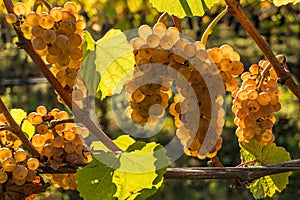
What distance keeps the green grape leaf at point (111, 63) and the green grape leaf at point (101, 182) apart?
0.12 metres

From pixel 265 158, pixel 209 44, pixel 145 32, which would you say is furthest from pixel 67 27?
pixel 209 44

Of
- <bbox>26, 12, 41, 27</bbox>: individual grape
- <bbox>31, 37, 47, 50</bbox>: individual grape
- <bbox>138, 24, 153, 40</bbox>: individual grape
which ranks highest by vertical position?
<bbox>26, 12, 41, 27</bbox>: individual grape

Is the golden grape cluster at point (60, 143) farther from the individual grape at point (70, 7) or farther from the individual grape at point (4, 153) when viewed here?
the individual grape at point (70, 7)

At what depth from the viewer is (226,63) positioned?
2.88ft

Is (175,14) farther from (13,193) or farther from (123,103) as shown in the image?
(123,103)

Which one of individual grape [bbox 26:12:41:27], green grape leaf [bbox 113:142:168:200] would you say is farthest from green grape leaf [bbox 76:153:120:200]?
individual grape [bbox 26:12:41:27]

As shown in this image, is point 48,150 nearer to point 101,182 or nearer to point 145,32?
point 101,182

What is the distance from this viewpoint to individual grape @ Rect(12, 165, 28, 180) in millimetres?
883

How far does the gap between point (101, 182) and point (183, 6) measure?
0.95 feet

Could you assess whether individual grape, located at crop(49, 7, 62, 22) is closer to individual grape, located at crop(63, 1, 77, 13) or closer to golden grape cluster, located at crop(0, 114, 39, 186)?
individual grape, located at crop(63, 1, 77, 13)

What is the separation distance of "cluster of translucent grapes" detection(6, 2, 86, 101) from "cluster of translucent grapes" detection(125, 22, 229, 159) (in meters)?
0.10

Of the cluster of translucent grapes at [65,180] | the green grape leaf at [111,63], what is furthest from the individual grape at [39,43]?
the cluster of translucent grapes at [65,180]

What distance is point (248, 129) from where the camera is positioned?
39.5 inches

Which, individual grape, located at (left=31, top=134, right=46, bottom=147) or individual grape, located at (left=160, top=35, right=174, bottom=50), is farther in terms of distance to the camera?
individual grape, located at (left=31, top=134, right=46, bottom=147)
